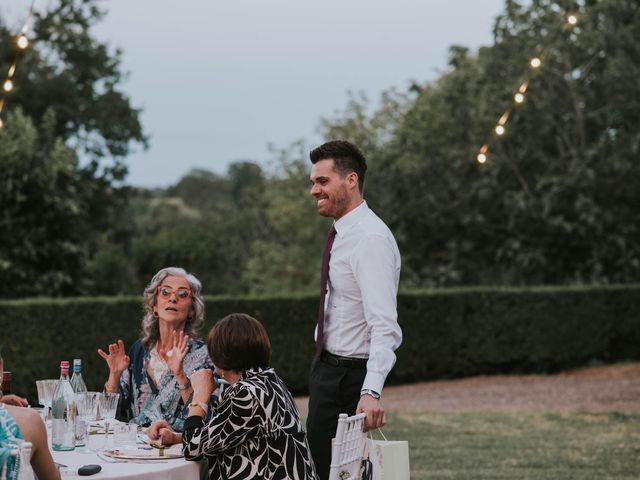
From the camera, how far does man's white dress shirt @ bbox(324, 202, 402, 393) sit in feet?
13.6

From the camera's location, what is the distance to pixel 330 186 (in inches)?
169

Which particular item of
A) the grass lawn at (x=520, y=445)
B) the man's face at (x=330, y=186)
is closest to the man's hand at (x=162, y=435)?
the man's face at (x=330, y=186)

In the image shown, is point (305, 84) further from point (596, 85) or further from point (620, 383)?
point (620, 383)

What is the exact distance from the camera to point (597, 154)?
19.4 meters

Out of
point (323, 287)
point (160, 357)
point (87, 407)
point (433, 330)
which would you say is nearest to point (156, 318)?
point (160, 357)

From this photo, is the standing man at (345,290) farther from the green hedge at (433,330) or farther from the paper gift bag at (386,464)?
the green hedge at (433,330)

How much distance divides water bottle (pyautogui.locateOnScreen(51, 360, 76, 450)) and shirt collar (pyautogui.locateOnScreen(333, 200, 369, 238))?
4.28 feet

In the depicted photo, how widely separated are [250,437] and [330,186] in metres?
1.14

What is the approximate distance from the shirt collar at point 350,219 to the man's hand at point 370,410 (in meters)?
0.77

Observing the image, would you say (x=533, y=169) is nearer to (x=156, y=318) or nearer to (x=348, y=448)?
(x=156, y=318)

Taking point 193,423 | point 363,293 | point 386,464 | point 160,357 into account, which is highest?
point 363,293

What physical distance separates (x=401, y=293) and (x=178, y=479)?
13.0 metres

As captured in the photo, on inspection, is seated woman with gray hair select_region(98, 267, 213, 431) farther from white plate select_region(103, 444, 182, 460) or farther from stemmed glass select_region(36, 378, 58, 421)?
white plate select_region(103, 444, 182, 460)

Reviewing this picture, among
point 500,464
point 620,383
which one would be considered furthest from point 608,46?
point 500,464
